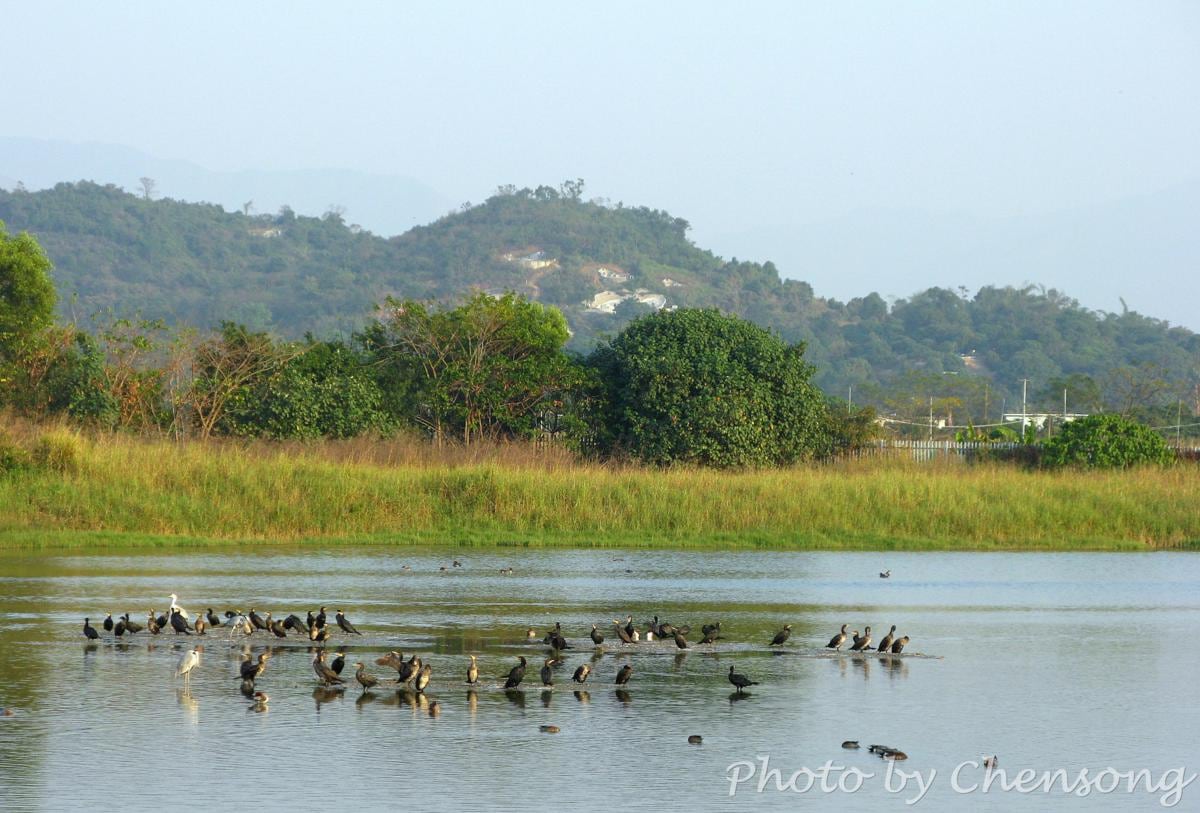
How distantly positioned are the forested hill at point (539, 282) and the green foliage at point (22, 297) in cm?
6491

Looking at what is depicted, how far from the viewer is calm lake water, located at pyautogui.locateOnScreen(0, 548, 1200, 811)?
9125 mm

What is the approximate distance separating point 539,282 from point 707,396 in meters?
92.9

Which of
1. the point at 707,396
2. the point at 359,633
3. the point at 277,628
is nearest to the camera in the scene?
the point at 277,628

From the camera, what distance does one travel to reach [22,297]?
3531 centimetres

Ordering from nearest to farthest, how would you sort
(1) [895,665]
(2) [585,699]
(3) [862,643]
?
(2) [585,699] < (1) [895,665] < (3) [862,643]

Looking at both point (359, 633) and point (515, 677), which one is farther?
point (359, 633)

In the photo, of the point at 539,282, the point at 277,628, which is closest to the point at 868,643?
the point at 277,628

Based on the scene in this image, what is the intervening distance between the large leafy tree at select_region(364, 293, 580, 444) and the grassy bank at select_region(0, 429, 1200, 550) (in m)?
6.12

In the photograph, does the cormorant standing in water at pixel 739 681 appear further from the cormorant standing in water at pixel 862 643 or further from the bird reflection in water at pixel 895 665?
the cormorant standing in water at pixel 862 643

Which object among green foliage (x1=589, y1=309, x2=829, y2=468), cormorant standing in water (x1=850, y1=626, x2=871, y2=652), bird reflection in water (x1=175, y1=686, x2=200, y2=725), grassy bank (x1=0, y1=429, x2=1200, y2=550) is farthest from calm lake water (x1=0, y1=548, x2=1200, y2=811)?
green foliage (x1=589, y1=309, x2=829, y2=468)

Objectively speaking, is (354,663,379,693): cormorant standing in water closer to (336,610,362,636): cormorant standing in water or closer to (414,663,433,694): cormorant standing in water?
(414,663,433,694): cormorant standing in water

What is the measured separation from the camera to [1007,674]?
44.0ft

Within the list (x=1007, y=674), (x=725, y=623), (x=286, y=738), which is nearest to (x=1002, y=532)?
(x=725, y=623)

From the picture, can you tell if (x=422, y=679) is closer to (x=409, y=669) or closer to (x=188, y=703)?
(x=409, y=669)
